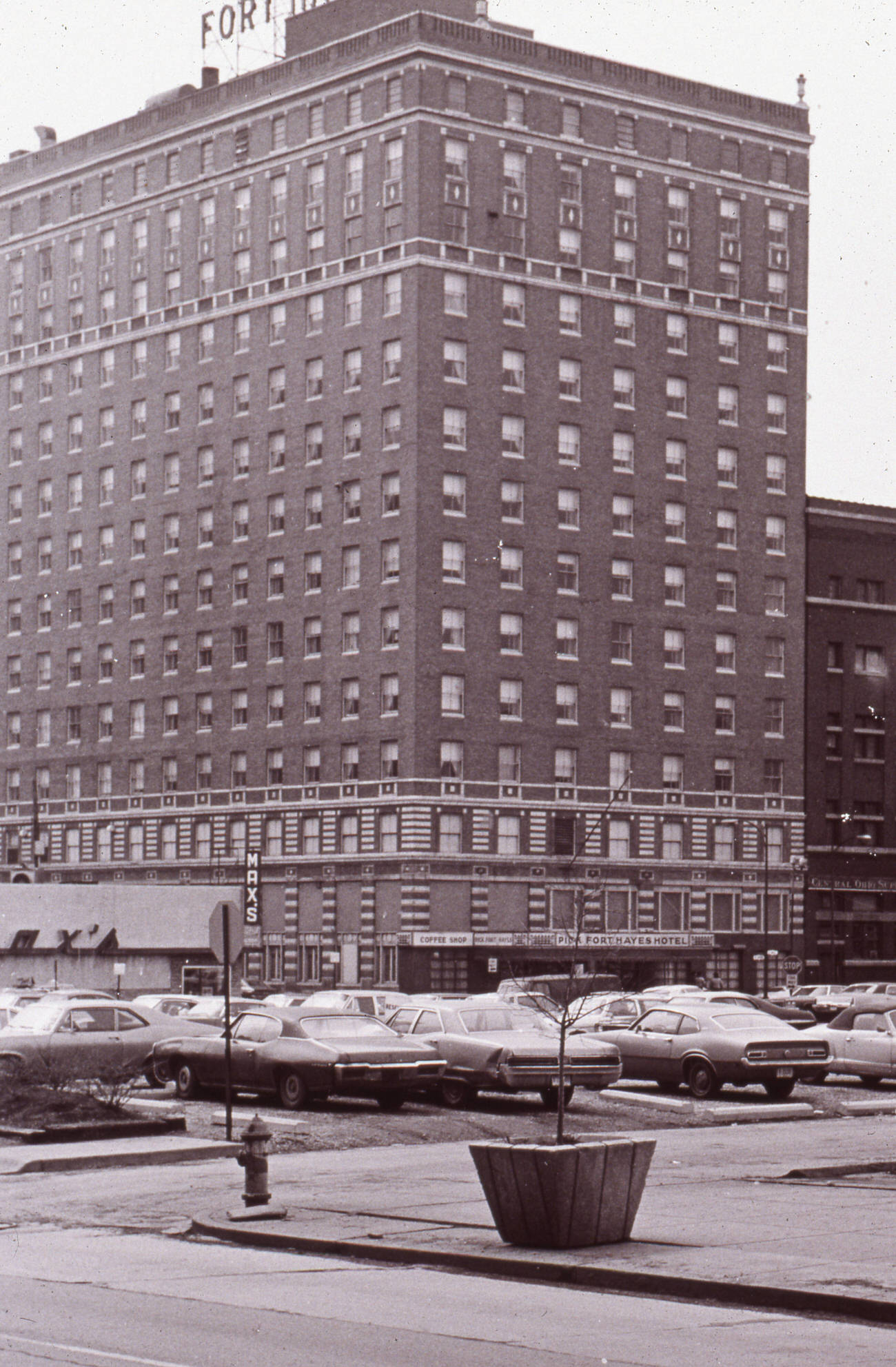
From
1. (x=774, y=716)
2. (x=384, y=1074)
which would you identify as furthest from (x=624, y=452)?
(x=384, y=1074)

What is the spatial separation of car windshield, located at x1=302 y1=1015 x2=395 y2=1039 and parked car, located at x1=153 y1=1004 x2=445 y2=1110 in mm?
10

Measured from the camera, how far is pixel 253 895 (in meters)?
97.1

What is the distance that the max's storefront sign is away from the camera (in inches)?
3637

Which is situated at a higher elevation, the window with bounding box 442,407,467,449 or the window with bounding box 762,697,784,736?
the window with bounding box 442,407,467,449

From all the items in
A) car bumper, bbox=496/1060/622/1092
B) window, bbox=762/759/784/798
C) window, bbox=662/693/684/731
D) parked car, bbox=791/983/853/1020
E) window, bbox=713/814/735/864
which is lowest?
parked car, bbox=791/983/853/1020

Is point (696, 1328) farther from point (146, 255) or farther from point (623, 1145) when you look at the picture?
point (146, 255)

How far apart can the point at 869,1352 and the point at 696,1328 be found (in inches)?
49.7

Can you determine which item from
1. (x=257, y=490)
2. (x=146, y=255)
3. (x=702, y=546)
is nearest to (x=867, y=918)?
(x=702, y=546)

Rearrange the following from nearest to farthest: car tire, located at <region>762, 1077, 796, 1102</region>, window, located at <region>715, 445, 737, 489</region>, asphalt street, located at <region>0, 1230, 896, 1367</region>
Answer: asphalt street, located at <region>0, 1230, 896, 1367</region> < car tire, located at <region>762, 1077, 796, 1102</region> < window, located at <region>715, 445, 737, 489</region>

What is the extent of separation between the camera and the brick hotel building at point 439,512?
96.4 metres

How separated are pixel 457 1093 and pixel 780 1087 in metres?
6.37

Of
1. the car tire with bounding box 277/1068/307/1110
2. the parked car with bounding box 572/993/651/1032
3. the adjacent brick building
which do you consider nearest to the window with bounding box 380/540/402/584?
the adjacent brick building

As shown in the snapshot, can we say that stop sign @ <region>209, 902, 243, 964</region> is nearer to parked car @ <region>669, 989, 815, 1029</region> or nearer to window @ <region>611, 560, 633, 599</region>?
parked car @ <region>669, 989, 815, 1029</region>

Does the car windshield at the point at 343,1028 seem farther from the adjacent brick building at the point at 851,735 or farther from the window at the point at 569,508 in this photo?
the adjacent brick building at the point at 851,735
